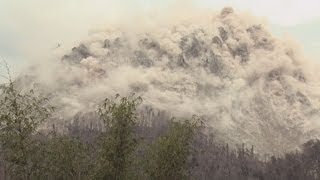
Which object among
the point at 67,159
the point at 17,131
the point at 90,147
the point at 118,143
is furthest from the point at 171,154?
the point at 17,131

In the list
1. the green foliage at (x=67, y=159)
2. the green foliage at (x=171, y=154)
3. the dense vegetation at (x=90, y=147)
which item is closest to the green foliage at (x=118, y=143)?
the dense vegetation at (x=90, y=147)

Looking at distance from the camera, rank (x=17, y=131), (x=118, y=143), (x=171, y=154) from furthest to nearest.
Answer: (x=171, y=154)
(x=118, y=143)
(x=17, y=131)

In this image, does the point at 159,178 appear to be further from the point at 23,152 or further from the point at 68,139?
the point at 23,152

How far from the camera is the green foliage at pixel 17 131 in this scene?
33.7 metres

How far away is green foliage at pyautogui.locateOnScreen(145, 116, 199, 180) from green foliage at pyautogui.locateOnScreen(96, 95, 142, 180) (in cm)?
510

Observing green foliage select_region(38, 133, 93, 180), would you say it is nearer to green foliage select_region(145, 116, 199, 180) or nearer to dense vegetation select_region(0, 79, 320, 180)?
dense vegetation select_region(0, 79, 320, 180)

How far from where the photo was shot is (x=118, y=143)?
40.3 m

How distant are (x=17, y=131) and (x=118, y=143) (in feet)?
27.7

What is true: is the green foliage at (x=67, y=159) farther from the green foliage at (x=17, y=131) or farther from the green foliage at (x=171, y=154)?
the green foliage at (x=171, y=154)

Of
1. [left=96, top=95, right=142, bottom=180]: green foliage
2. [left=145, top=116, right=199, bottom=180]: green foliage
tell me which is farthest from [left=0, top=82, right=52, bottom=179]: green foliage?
[left=145, top=116, right=199, bottom=180]: green foliage

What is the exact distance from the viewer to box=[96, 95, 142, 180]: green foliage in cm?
4036

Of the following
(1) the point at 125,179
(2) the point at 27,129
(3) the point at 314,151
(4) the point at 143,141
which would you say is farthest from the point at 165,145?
(3) the point at 314,151

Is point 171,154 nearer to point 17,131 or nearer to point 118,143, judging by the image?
point 118,143

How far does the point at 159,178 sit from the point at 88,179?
6806 millimetres
